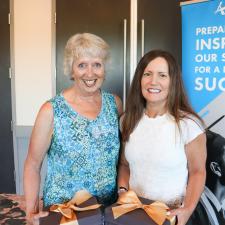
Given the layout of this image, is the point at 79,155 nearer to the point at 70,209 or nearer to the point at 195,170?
the point at 70,209

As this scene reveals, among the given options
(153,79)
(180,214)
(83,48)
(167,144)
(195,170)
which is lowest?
(180,214)

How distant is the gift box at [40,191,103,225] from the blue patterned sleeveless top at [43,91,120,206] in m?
0.25

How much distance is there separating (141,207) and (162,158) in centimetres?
Result: 28

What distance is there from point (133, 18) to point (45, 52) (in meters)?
0.99

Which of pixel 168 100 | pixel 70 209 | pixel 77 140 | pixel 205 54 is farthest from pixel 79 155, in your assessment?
pixel 205 54

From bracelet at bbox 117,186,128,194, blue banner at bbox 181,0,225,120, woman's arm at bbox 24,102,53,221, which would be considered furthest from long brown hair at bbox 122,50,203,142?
blue banner at bbox 181,0,225,120

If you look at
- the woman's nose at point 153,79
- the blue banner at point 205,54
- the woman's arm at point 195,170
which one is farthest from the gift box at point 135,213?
the blue banner at point 205,54

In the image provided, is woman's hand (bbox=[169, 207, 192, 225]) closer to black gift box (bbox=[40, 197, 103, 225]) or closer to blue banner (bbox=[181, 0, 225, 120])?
black gift box (bbox=[40, 197, 103, 225])

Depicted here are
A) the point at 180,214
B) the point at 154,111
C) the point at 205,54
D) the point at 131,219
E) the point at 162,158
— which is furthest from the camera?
the point at 205,54

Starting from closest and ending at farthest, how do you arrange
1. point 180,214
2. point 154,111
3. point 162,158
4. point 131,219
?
point 131,219 → point 180,214 → point 162,158 → point 154,111

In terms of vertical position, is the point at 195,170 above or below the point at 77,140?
below

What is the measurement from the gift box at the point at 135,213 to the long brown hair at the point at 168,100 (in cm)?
38

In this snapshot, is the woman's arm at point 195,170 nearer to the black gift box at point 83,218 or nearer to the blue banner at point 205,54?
the black gift box at point 83,218

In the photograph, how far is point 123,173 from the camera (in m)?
1.49
